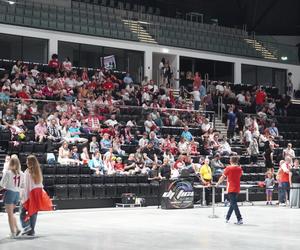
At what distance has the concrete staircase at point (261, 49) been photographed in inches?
1654

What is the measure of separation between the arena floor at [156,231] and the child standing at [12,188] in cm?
29

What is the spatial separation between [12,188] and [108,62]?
72.8 ft

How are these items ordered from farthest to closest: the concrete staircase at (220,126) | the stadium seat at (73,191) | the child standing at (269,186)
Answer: the concrete staircase at (220,126), the child standing at (269,186), the stadium seat at (73,191)

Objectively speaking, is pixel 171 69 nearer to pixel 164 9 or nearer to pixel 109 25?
pixel 109 25

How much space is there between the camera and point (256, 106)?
35.5 m

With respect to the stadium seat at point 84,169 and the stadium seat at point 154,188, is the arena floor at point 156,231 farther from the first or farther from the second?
the stadium seat at point 154,188

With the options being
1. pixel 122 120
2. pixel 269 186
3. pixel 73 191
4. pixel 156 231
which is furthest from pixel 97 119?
pixel 156 231

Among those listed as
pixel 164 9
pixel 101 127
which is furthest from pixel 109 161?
pixel 164 9

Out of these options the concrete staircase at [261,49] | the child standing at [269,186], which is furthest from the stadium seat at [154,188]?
the concrete staircase at [261,49]

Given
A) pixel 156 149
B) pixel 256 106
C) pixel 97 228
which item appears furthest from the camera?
pixel 256 106

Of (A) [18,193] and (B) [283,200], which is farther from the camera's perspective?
(B) [283,200]

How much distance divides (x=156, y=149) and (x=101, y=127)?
2.41 m

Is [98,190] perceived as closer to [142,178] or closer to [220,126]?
[142,178]

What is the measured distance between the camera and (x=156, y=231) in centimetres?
1499
